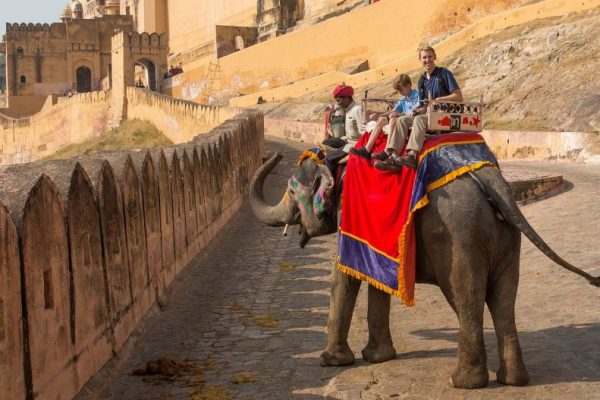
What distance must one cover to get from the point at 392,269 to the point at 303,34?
42849 millimetres

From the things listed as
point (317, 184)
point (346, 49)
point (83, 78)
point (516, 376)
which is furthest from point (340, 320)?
point (83, 78)

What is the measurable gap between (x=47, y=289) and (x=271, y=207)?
2612 millimetres

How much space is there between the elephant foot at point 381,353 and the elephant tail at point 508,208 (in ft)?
4.82

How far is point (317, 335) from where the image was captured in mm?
7871

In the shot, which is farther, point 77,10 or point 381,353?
point 77,10

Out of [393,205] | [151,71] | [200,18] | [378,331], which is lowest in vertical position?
[378,331]

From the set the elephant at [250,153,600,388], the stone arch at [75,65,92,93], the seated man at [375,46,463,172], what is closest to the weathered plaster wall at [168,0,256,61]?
the stone arch at [75,65,92,93]

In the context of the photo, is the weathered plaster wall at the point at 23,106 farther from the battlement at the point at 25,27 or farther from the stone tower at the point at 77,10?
the stone tower at the point at 77,10

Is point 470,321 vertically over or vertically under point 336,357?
over

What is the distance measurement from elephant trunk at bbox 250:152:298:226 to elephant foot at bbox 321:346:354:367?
1285 mm

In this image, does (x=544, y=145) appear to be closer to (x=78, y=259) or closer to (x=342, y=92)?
(x=342, y=92)

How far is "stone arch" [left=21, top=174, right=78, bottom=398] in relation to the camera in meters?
5.40

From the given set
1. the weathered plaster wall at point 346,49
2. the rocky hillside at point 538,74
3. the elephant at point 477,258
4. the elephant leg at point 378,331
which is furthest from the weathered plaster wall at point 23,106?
the elephant at point 477,258

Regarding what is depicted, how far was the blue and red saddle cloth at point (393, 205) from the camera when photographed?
6.36 m
